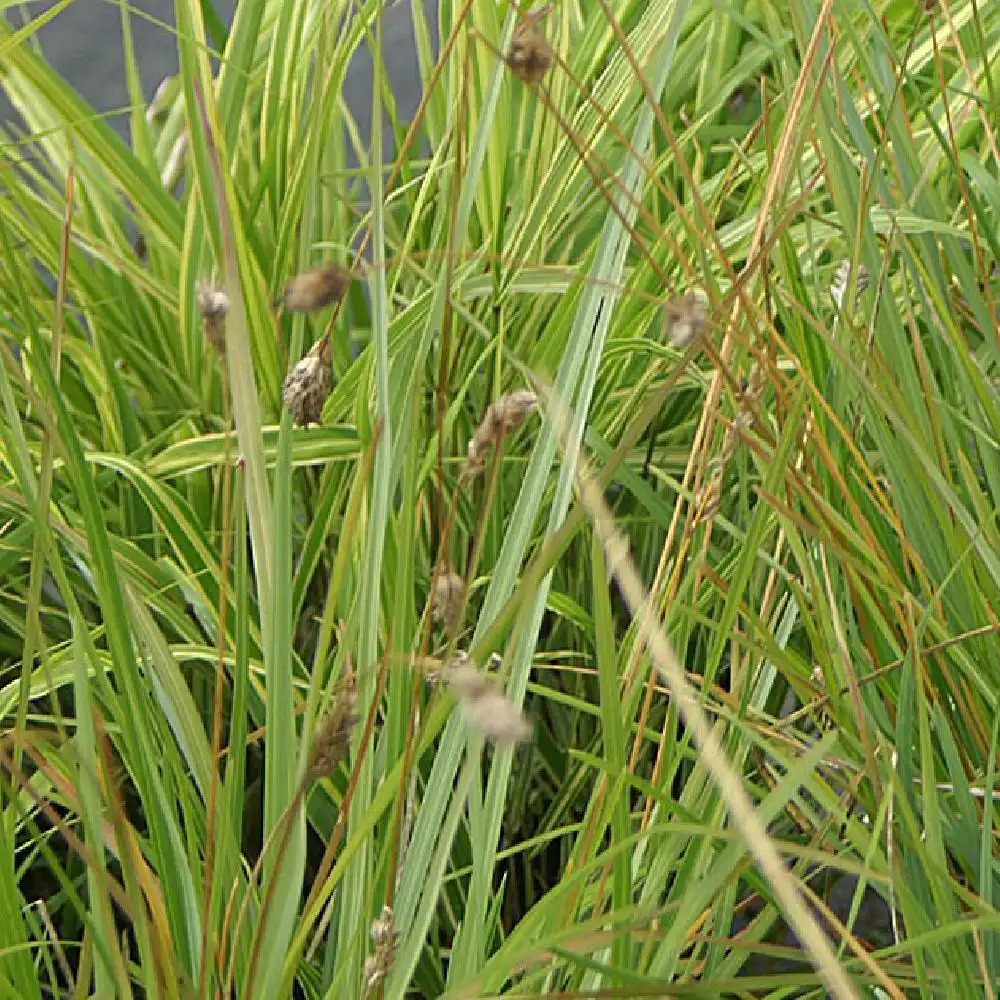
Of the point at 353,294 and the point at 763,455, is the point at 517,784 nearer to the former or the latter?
the point at 763,455

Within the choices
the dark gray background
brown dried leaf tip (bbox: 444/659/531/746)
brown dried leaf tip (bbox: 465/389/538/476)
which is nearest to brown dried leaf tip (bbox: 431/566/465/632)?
brown dried leaf tip (bbox: 465/389/538/476)

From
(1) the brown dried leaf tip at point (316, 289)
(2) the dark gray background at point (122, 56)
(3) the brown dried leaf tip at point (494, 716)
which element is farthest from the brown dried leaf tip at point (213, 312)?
(2) the dark gray background at point (122, 56)

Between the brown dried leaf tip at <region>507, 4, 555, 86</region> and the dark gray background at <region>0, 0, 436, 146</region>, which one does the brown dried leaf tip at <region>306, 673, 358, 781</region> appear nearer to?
the brown dried leaf tip at <region>507, 4, 555, 86</region>

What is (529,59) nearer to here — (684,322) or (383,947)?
(684,322)

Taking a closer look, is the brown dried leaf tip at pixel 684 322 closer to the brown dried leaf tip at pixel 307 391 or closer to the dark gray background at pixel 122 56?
the brown dried leaf tip at pixel 307 391

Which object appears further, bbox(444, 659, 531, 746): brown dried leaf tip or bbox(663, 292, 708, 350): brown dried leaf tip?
bbox(663, 292, 708, 350): brown dried leaf tip

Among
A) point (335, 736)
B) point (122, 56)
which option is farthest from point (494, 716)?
point (122, 56)
